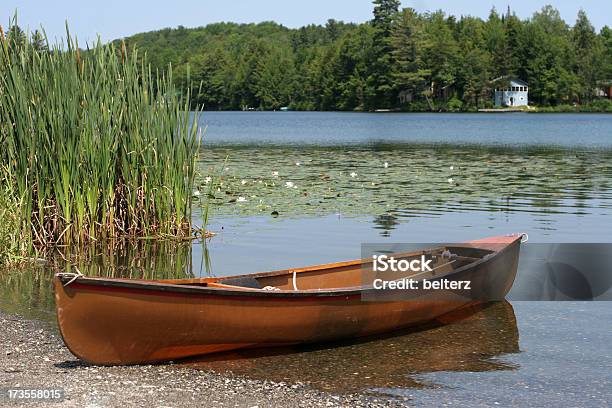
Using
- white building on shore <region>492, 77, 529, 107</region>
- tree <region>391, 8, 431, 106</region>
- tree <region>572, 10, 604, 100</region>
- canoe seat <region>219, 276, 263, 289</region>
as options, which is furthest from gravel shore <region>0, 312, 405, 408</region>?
tree <region>572, 10, 604, 100</region>

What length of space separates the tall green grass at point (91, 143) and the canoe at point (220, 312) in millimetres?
4321

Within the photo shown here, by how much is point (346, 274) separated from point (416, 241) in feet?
18.1

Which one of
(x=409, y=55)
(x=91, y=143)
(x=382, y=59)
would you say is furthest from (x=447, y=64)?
(x=91, y=143)

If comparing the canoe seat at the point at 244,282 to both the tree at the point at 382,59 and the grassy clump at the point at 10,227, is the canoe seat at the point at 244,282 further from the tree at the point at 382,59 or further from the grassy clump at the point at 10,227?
the tree at the point at 382,59

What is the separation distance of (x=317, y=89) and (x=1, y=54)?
151m

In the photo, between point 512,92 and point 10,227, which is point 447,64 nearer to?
point 512,92

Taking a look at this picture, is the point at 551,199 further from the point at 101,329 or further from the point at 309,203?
the point at 101,329

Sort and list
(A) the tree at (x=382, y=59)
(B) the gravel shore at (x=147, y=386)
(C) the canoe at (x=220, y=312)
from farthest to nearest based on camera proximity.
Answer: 1. (A) the tree at (x=382, y=59)
2. (C) the canoe at (x=220, y=312)
3. (B) the gravel shore at (x=147, y=386)

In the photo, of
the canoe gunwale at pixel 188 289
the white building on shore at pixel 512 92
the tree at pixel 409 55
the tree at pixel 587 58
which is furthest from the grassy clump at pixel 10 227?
the tree at pixel 587 58

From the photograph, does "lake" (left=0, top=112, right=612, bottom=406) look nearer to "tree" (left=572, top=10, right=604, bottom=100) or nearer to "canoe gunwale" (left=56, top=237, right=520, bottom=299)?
"canoe gunwale" (left=56, top=237, right=520, bottom=299)

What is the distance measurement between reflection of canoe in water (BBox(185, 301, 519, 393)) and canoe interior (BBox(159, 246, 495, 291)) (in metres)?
0.66

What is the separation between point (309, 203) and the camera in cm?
2039

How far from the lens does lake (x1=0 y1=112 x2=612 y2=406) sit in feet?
28.2

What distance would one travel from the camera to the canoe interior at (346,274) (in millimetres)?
9941
